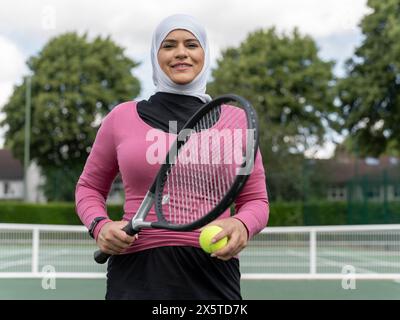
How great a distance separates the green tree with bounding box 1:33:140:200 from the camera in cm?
3325

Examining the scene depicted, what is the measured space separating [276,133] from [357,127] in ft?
15.3

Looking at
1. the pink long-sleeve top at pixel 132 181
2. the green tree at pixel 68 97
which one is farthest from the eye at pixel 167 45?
the green tree at pixel 68 97

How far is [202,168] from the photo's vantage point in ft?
6.19

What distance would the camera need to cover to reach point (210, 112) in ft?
6.23

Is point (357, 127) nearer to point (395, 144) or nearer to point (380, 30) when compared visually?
point (395, 144)

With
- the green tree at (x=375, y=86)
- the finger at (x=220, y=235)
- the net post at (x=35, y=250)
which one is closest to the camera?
the finger at (x=220, y=235)

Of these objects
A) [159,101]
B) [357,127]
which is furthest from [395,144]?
[159,101]

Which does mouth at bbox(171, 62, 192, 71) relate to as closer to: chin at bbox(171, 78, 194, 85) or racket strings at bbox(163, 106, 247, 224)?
chin at bbox(171, 78, 194, 85)

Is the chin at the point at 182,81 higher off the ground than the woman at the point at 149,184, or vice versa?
the chin at the point at 182,81

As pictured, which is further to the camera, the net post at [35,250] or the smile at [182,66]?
the net post at [35,250]

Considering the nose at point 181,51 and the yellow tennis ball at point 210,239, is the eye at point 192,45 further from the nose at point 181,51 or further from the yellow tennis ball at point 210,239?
the yellow tennis ball at point 210,239

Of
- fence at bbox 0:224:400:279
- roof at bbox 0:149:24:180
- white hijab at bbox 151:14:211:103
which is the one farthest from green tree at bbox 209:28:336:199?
white hijab at bbox 151:14:211:103

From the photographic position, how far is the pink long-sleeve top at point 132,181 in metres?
1.88
